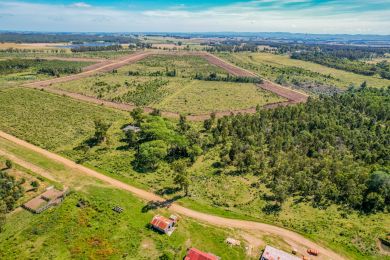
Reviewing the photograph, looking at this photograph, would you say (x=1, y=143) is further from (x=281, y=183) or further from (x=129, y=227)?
(x=281, y=183)

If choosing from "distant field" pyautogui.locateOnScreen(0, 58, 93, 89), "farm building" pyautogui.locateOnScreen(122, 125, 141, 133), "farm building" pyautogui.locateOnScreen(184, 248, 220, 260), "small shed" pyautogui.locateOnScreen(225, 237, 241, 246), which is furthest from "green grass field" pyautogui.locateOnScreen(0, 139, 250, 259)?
"distant field" pyautogui.locateOnScreen(0, 58, 93, 89)

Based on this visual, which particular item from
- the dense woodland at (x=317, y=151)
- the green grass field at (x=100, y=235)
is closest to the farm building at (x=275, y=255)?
the green grass field at (x=100, y=235)

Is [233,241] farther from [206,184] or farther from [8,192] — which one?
[8,192]

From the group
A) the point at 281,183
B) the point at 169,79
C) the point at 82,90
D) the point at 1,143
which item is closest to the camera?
the point at 281,183

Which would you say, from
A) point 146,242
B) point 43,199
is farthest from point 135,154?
point 146,242

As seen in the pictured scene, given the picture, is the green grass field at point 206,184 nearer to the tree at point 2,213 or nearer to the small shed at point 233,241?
the small shed at point 233,241
